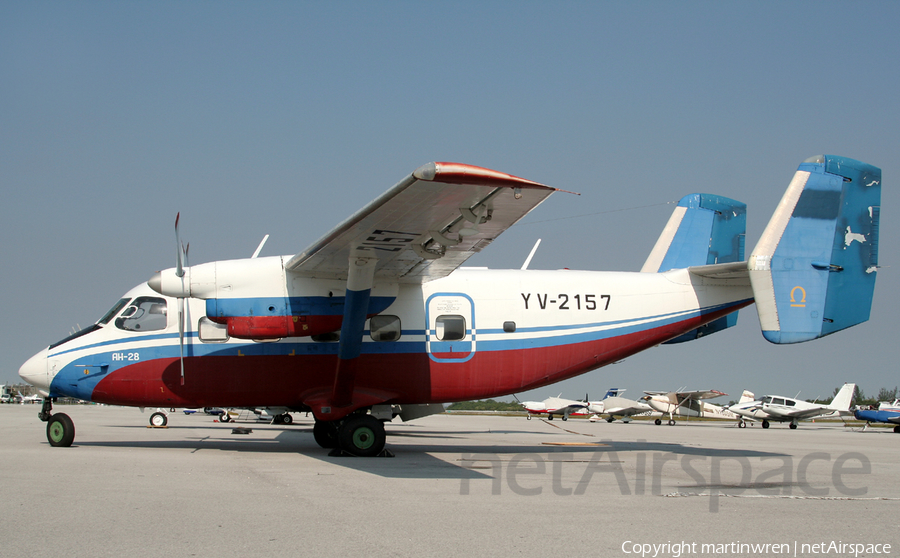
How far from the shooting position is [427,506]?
6523 millimetres

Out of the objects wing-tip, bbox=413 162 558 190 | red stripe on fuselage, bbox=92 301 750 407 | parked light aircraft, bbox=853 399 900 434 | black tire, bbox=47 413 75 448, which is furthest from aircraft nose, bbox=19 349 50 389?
parked light aircraft, bbox=853 399 900 434

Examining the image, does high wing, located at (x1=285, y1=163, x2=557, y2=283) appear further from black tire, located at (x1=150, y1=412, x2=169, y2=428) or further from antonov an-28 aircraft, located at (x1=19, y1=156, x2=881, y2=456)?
black tire, located at (x1=150, y1=412, x2=169, y2=428)

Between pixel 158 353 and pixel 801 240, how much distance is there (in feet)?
39.8

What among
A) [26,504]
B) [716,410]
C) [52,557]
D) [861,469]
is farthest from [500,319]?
[716,410]

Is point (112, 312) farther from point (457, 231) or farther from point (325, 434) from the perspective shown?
point (457, 231)

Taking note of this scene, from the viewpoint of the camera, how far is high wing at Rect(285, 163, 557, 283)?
7.40 meters

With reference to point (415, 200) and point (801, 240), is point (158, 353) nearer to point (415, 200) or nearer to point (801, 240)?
point (415, 200)

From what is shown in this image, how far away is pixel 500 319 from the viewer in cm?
1273

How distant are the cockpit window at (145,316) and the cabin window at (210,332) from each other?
28.9 inches

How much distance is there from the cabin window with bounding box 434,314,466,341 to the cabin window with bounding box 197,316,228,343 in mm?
3965

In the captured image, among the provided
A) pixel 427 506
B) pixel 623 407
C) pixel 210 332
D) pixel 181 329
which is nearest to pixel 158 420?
pixel 210 332

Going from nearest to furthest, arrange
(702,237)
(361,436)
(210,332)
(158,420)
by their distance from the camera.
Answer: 1. (361,436)
2. (210,332)
3. (702,237)
4. (158,420)

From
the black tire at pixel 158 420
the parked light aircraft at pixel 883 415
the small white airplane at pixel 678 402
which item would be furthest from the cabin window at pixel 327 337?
the parked light aircraft at pixel 883 415

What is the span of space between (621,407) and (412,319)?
28.4 meters
